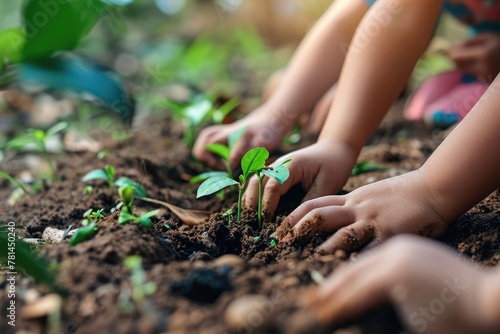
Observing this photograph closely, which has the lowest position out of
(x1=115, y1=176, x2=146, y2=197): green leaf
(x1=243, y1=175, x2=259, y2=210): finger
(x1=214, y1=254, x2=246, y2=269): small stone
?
(x1=115, y1=176, x2=146, y2=197): green leaf

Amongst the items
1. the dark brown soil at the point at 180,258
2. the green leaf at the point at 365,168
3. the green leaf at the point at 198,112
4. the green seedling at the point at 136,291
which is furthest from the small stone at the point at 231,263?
the green leaf at the point at 198,112

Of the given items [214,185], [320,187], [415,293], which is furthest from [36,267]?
[320,187]

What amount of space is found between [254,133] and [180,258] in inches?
25.6

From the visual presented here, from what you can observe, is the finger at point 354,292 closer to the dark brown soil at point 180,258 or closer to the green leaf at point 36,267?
the dark brown soil at point 180,258

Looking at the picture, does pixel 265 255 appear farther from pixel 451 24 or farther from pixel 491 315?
pixel 451 24

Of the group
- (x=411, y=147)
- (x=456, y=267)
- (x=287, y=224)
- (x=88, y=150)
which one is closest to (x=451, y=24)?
(x=411, y=147)

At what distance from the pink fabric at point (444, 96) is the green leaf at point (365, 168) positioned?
0.51 meters

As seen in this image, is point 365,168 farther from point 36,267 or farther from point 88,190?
point 36,267

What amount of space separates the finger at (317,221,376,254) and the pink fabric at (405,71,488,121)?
97cm

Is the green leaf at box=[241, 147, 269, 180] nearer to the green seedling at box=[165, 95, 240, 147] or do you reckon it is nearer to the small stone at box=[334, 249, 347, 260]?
the small stone at box=[334, 249, 347, 260]

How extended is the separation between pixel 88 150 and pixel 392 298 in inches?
55.0

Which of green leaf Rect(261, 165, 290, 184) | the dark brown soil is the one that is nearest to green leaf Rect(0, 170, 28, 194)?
the dark brown soil

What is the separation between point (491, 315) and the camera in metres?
0.72

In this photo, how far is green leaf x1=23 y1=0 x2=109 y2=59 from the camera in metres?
1.04
